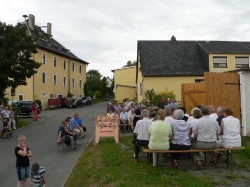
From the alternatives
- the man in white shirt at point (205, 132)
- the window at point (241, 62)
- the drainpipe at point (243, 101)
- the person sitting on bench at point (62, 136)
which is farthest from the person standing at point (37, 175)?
the window at point (241, 62)

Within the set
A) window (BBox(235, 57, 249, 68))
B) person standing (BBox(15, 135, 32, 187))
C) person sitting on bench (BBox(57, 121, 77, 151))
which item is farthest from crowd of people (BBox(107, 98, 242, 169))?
window (BBox(235, 57, 249, 68))

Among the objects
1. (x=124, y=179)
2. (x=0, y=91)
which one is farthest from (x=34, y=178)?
(x=0, y=91)

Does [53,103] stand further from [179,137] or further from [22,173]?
[179,137]

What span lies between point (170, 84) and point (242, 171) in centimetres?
Result: 2017

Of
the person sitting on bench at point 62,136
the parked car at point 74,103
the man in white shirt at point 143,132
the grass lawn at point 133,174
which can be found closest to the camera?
the grass lawn at point 133,174

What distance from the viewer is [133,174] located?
748 centimetres

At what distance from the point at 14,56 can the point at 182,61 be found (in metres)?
16.3

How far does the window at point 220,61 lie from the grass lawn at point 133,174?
1917 centimetres

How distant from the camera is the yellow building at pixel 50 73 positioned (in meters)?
39.5

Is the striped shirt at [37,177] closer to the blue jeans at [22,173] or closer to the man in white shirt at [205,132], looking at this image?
the blue jeans at [22,173]

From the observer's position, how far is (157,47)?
31812mm

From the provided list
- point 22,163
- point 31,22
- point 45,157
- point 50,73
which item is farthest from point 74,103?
point 22,163

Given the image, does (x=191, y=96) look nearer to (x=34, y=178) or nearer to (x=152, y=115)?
(x=152, y=115)

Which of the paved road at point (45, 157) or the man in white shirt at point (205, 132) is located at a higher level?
the man in white shirt at point (205, 132)
